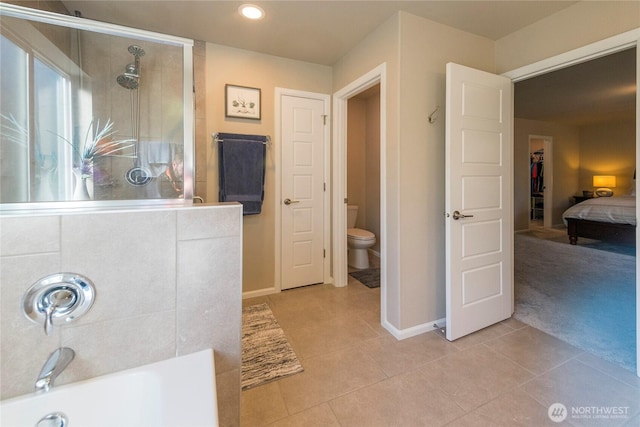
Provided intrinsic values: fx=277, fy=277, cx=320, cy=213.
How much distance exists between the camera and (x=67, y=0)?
188 centimetres

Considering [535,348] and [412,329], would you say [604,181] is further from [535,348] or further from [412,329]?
[412,329]

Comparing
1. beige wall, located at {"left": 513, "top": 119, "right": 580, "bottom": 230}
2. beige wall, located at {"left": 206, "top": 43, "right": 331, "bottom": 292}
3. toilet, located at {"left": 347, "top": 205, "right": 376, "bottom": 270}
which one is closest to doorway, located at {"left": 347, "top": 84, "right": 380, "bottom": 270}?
toilet, located at {"left": 347, "top": 205, "right": 376, "bottom": 270}

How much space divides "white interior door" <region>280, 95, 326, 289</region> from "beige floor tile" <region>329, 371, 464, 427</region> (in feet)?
5.26

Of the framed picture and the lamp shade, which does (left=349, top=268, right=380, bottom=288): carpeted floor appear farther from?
the lamp shade

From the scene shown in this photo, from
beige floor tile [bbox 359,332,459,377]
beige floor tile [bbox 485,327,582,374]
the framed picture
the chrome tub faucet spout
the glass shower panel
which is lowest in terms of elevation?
beige floor tile [bbox 359,332,459,377]

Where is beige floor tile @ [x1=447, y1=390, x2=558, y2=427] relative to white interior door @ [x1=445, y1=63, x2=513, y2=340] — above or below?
below

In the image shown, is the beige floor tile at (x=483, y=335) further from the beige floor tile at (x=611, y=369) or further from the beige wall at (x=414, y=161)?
the beige floor tile at (x=611, y=369)

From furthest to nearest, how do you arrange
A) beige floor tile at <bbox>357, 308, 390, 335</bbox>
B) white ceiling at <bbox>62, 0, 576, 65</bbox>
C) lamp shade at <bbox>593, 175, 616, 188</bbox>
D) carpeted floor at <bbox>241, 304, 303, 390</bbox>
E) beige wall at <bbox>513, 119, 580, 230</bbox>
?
1. lamp shade at <bbox>593, 175, 616, 188</bbox>
2. beige wall at <bbox>513, 119, 580, 230</bbox>
3. beige floor tile at <bbox>357, 308, 390, 335</bbox>
4. white ceiling at <bbox>62, 0, 576, 65</bbox>
5. carpeted floor at <bbox>241, 304, 303, 390</bbox>

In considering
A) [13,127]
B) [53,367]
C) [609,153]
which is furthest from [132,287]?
[609,153]

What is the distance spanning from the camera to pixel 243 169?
262 cm

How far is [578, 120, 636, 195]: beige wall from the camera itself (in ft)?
19.5

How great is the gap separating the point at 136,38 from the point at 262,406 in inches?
72.7

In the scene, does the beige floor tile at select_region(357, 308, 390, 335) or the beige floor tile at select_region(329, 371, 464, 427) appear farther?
the beige floor tile at select_region(357, 308, 390, 335)

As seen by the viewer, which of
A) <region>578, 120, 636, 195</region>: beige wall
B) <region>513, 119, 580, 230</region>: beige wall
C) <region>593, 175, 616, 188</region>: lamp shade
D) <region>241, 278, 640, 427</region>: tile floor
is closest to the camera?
<region>241, 278, 640, 427</region>: tile floor
